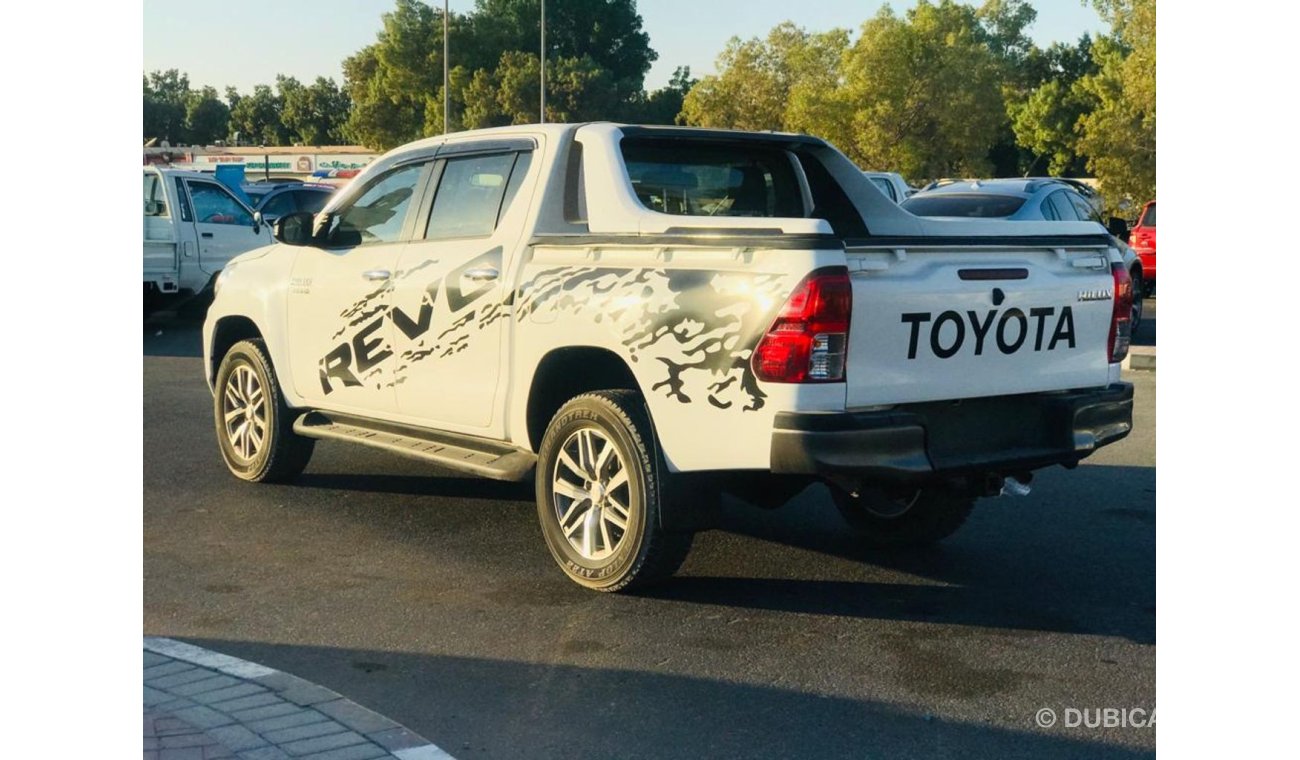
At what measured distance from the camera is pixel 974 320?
544 centimetres

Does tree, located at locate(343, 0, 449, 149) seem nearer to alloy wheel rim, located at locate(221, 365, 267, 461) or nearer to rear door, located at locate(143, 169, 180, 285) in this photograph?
rear door, located at locate(143, 169, 180, 285)

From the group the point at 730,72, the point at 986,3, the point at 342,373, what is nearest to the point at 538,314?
the point at 342,373

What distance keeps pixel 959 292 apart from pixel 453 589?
2296 millimetres

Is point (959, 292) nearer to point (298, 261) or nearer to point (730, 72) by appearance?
point (298, 261)

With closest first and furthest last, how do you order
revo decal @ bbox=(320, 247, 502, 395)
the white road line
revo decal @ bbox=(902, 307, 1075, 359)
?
1. the white road line
2. revo decal @ bbox=(902, 307, 1075, 359)
3. revo decal @ bbox=(320, 247, 502, 395)

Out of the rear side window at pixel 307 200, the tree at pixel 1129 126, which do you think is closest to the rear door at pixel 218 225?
the rear side window at pixel 307 200

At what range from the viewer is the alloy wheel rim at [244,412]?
7.94m

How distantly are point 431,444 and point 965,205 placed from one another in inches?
332

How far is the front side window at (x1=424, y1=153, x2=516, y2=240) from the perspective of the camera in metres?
6.55

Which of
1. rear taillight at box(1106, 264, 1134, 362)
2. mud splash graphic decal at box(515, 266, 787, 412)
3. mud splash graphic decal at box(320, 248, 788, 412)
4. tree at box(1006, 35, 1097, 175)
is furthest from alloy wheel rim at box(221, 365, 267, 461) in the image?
tree at box(1006, 35, 1097, 175)

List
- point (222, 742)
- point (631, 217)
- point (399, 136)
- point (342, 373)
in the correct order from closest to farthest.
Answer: point (222, 742) < point (631, 217) < point (342, 373) < point (399, 136)

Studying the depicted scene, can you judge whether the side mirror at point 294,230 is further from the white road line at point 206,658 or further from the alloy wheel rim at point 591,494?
the white road line at point 206,658

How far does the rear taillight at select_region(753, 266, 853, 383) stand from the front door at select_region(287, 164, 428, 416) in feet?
7.99

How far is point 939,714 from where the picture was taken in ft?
14.8
